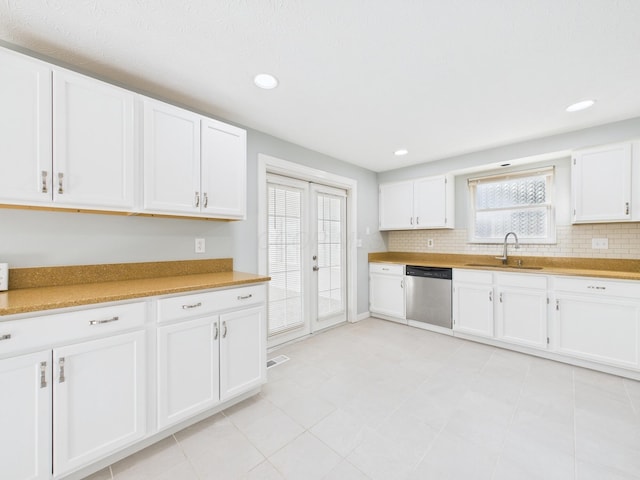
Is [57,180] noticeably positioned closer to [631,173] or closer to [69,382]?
[69,382]

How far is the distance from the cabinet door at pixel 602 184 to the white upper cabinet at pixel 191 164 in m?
3.39

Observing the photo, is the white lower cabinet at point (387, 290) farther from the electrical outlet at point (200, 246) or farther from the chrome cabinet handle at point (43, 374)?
the chrome cabinet handle at point (43, 374)

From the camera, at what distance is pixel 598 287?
Answer: 2473 millimetres

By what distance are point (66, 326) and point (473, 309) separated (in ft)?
11.9

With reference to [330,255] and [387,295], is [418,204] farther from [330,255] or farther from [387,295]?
[330,255]

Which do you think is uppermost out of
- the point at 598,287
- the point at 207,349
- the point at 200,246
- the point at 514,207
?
the point at 514,207

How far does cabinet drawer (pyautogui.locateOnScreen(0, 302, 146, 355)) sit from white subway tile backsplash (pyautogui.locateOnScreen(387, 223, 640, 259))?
12.6 feet

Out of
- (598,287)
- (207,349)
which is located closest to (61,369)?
(207,349)

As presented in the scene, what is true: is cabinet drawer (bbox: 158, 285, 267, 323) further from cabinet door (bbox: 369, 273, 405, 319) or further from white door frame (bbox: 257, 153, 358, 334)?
cabinet door (bbox: 369, 273, 405, 319)

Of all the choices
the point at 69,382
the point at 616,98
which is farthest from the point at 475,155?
the point at 69,382

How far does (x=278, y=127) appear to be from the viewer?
271 cm

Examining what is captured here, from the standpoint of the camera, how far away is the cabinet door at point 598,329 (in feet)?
7.66

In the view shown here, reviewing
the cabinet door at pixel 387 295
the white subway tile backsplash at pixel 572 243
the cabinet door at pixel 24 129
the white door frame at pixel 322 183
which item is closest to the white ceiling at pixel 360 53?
the cabinet door at pixel 24 129

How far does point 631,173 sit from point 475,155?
4.65ft
